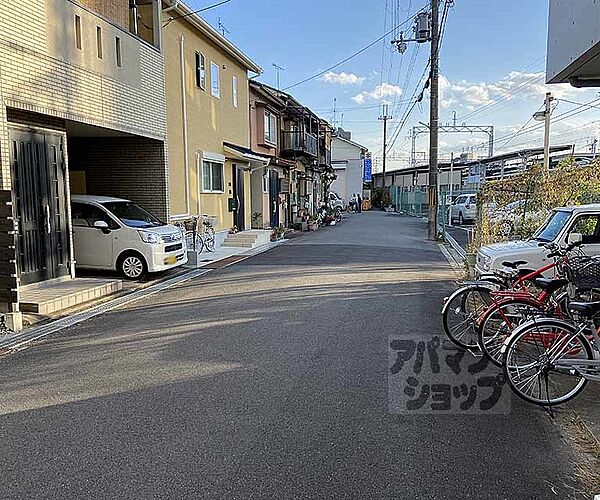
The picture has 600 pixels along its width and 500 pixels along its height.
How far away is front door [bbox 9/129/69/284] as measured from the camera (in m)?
9.09

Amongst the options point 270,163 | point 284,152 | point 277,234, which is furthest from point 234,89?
point 284,152

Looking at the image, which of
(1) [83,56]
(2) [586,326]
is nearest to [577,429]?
(2) [586,326]

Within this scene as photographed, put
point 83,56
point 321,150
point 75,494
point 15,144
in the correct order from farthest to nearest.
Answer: point 321,150
point 83,56
point 15,144
point 75,494

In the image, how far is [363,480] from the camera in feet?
11.5

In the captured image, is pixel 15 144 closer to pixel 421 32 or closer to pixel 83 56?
pixel 83 56

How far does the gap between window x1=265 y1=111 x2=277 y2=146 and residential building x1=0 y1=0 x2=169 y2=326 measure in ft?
39.4

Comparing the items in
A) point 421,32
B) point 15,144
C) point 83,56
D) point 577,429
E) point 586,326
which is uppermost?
point 421,32

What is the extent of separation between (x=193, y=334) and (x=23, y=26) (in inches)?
215

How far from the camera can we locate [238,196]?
69.8 feet

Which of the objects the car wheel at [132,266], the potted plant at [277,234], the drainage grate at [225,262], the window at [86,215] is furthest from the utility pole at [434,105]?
the window at [86,215]

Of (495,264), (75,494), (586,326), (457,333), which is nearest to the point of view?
(75,494)

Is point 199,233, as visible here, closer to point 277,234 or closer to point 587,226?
point 277,234

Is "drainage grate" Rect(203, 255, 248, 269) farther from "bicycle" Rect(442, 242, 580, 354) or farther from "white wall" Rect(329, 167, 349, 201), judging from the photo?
"white wall" Rect(329, 167, 349, 201)

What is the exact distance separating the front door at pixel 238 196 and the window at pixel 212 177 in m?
1.65
